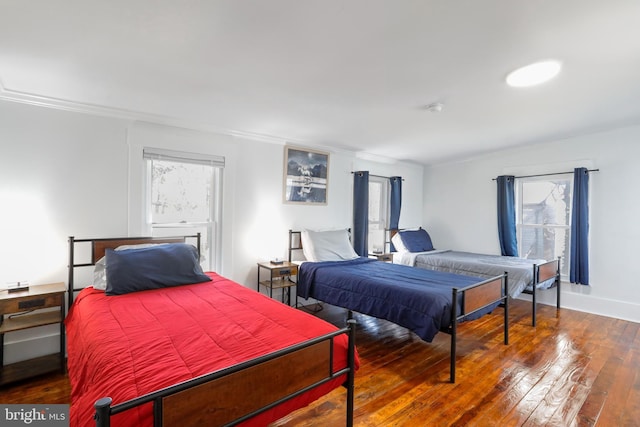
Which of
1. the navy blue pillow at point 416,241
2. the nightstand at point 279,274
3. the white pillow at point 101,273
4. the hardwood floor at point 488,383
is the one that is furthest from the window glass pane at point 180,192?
the navy blue pillow at point 416,241

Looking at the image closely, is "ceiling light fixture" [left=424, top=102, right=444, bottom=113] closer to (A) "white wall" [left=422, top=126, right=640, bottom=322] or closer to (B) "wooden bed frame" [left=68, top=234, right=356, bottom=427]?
(B) "wooden bed frame" [left=68, top=234, right=356, bottom=427]

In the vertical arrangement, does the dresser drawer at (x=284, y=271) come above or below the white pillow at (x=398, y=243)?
below

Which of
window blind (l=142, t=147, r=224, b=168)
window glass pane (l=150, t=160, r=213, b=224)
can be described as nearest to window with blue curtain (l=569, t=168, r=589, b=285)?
window blind (l=142, t=147, r=224, b=168)

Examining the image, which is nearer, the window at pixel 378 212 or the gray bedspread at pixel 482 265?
the gray bedspread at pixel 482 265

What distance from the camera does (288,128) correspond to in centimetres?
358

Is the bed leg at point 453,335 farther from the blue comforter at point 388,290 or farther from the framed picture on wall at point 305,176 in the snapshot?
the framed picture on wall at point 305,176

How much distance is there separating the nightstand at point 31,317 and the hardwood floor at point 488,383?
0.10 m

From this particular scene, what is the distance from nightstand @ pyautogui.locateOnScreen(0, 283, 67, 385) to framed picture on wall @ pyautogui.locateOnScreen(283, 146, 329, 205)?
2.45 m

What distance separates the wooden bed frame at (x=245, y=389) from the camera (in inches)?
40.1

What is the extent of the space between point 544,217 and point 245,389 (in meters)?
4.95

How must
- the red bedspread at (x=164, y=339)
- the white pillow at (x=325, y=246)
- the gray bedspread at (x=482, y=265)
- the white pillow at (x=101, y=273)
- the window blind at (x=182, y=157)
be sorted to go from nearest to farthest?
the red bedspread at (x=164, y=339), the white pillow at (x=101, y=273), the window blind at (x=182, y=157), the gray bedspread at (x=482, y=265), the white pillow at (x=325, y=246)

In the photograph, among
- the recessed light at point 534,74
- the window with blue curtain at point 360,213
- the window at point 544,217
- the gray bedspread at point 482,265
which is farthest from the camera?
the window with blue curtain at point 360,213

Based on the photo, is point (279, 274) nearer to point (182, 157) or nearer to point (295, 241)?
point (295, 241)

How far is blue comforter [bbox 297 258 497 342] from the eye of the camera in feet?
8.05
